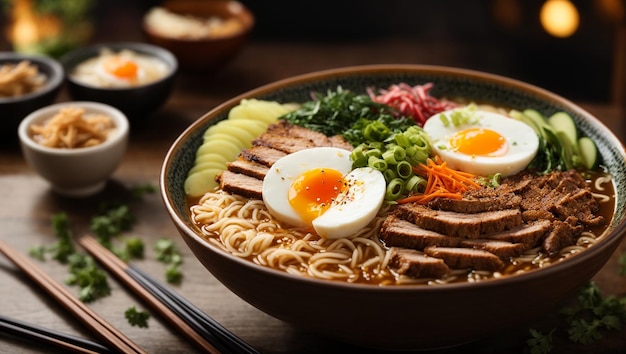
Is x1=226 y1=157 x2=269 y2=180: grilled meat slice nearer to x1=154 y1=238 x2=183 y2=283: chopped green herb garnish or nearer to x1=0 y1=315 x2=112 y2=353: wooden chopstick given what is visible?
x1=154 y1=238 x2=183 y2=283: chopped green herb garnish

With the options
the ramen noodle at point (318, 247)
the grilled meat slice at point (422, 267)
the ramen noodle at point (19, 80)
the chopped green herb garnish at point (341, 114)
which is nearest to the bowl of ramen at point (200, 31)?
the ramen noodle at point (19, 80)

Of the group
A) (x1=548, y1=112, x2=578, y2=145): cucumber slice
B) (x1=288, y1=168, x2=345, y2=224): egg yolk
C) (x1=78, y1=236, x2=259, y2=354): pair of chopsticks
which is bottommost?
(x1=78, y1=236, x2=259, y2=354): pair of chopsticks

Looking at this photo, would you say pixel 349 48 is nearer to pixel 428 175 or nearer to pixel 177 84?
pixel 177 84

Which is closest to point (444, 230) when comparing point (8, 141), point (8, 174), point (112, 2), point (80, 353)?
point (80, 353)

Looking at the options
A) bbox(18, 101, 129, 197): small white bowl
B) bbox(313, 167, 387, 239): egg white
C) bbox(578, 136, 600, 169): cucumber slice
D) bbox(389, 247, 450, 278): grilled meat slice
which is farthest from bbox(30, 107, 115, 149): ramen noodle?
bbox(578, 136, 600, 169): cucumber slice

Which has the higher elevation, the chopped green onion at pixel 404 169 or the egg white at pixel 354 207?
the chopped green onion at pixel 404 169

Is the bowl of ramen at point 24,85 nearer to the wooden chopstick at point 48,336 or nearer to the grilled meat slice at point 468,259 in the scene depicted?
the wooden chopstick at point 48,336

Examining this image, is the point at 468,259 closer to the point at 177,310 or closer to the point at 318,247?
the point at 318,247
